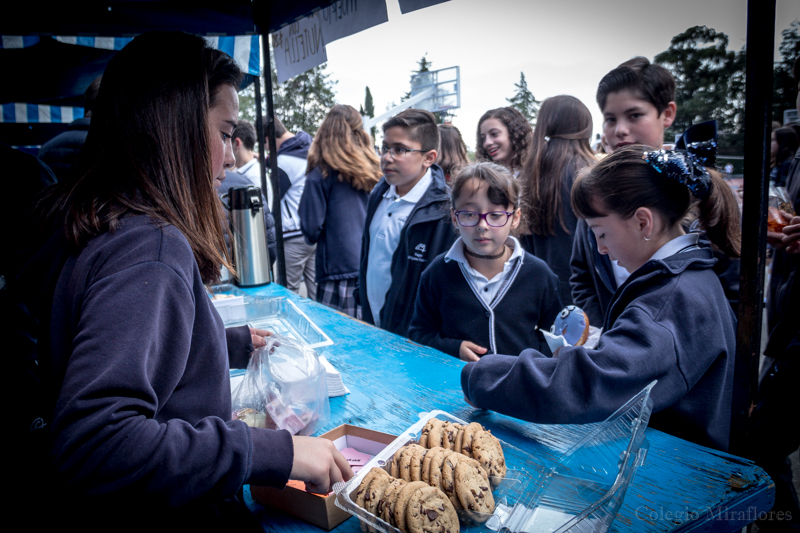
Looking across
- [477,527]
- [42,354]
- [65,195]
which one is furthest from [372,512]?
[65,195]

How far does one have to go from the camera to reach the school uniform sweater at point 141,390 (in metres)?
0.72

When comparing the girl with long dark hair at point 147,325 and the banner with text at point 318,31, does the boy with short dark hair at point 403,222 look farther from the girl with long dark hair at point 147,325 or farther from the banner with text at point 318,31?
the girl with long dark hair at point 147,325

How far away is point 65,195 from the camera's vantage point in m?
0.93

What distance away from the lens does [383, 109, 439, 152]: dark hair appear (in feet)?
9.75

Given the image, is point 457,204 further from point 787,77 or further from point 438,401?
point 787,77

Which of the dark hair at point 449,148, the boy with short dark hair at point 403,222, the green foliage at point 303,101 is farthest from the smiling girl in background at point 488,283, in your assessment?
the green foliage at point 303,101

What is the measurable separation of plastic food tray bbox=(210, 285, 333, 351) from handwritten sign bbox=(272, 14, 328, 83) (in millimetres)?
1514

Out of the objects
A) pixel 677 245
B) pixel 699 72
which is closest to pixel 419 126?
pixel 677 245

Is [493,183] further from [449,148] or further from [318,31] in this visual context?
[449,148]

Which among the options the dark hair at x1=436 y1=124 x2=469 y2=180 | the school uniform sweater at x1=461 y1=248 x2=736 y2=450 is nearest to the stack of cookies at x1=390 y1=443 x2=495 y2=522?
the school uniform sweater at x1=461 y1=248 x2=736 y2=450

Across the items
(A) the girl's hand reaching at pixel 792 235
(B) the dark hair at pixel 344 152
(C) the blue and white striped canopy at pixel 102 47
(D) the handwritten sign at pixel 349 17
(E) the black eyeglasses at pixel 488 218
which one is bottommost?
(A) the girl's hand reaching at pixel 792 235

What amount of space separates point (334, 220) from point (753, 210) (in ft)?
10.6

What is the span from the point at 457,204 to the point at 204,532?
1754 mm

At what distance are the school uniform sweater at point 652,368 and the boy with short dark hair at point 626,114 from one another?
3.03 ft
